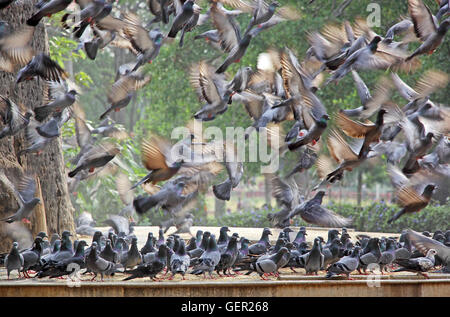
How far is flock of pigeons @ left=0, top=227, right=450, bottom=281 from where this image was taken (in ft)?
24.3

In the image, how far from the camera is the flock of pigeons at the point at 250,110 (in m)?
7.25

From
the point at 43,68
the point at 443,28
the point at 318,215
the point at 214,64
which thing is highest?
the point at 214,64

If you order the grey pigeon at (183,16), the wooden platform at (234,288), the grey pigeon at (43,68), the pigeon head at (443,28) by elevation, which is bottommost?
the wooden platform at (234,288)

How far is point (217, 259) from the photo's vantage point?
7.74m

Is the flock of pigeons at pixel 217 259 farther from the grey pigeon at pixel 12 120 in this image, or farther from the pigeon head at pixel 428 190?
the grey pigeon at pixel 12 120

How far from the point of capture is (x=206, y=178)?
26.5 feet

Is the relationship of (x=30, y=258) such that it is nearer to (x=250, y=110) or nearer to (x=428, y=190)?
(x=250, y=110)

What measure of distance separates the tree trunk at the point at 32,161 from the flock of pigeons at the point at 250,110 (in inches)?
18.4

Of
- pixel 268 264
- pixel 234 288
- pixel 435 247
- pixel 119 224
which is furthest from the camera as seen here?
pixel 119 224

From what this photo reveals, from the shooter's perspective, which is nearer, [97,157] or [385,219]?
[97,157]

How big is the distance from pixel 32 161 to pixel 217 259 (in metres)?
4.17

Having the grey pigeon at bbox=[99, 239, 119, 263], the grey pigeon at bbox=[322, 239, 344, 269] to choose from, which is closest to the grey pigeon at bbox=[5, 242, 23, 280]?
the grey pigeon at bbox=[99, 239, 119, 263]

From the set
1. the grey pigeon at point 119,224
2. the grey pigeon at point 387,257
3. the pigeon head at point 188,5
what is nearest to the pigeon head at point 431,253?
the grey pigeon at point 387,257

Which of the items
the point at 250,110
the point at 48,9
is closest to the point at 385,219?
the point at 250,110
